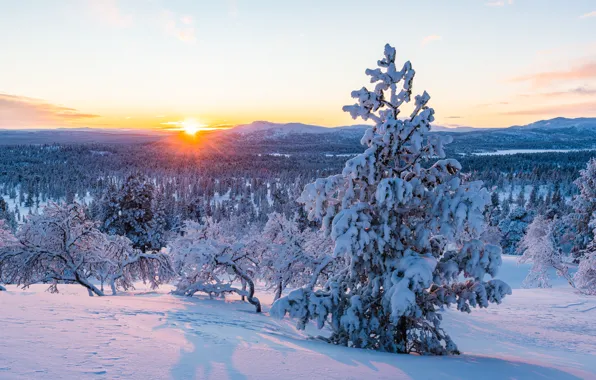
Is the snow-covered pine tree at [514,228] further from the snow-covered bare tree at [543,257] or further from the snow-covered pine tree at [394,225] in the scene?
the snow-covered pine tree at [394,225]

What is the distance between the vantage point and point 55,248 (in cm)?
1541

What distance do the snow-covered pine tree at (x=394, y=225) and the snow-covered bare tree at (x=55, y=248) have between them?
10054mm

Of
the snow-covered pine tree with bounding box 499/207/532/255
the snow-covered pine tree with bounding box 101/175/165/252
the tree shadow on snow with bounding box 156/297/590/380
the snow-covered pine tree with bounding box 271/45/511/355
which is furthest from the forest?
the snow-covered pine tree with bounding box 499/207/532/255

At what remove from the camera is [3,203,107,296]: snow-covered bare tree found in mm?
14555

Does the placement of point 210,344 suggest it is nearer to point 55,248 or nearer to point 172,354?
point 172,354


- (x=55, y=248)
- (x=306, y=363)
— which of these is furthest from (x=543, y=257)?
(x=55, y=248)

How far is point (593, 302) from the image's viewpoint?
21.5 meters

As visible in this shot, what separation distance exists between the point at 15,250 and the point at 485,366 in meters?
15.5

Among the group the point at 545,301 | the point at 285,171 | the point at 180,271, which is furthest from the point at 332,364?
the point at 285,171

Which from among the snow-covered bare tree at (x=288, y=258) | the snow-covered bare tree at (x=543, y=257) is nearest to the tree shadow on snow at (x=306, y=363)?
the snow-covered bare tree at (x=288, y=258)

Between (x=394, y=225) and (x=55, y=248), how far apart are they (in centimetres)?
1319

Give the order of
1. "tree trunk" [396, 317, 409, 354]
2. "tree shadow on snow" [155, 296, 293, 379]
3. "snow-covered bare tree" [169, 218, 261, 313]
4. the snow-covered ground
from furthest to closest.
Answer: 1. "snow-covered bare tree" [169, 218, 261, 313]
2. "tree trunk" [396, 317, 409, 354]
3. "tree shadow on snow" [155, 296, 293, 379]
4. the snow-covered ground

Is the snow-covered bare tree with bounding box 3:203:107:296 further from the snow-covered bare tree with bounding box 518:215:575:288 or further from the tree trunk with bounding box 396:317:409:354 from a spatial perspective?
the snow-covered bare tree with bounding box 518:215:575:288

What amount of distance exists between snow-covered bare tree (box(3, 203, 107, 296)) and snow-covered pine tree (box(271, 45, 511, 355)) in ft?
33.0
